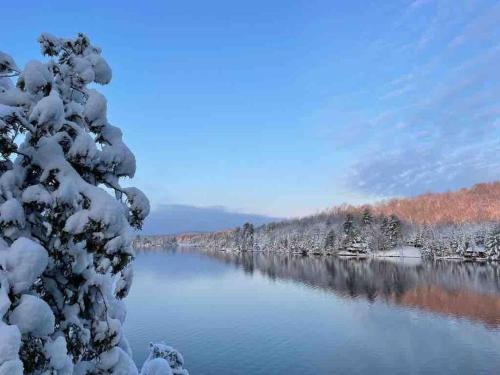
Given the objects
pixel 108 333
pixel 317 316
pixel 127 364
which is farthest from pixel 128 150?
pixel 317 316

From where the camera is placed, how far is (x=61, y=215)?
5465 millimetres

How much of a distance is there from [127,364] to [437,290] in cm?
6875

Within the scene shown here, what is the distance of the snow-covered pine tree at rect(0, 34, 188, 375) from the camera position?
464cm

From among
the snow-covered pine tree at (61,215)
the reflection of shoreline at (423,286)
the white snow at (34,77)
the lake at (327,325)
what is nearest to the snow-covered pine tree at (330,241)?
the reflection of shoreline at (423,286)

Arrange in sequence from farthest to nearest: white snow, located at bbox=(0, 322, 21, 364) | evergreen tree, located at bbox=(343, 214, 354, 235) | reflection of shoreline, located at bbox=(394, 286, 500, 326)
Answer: evergreen tree, located at bbox=(343, 214, 354, 235) < reflection of shoreline, located at bbox=(394, 286, 500, 326) < white snow, located at bbox=(0, 322, 21, 364)

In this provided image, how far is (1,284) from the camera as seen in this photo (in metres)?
4.44

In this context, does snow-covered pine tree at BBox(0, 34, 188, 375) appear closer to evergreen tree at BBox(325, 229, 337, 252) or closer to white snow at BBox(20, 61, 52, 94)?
white snow at BBox(20, 61, 52, 94)

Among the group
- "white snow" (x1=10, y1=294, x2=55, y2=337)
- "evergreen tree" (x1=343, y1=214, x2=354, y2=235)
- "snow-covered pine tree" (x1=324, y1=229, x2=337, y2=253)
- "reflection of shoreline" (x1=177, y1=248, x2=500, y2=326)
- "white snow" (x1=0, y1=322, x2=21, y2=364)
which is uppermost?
"evergreen tree" (x1=343, y1=214, x2=354, y2=235)

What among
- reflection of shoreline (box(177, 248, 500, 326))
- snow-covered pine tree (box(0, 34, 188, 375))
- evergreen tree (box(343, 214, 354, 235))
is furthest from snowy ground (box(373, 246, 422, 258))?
snow-covered pine tree (box(0, 34, 188, 375))

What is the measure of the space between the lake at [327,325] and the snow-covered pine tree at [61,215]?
95.3ft

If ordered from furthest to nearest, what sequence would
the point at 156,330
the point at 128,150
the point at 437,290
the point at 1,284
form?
the point at 437,290 < the point at 156,330 < the point at 128,150 < the point at 1,284

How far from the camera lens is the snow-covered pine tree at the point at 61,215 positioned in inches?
183

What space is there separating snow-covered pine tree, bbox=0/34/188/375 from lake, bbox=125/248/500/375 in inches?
1143

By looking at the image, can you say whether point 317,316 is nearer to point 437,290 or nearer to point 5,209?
point 437,290
